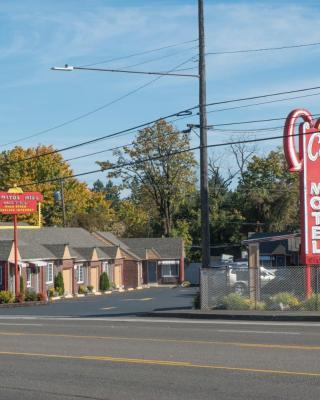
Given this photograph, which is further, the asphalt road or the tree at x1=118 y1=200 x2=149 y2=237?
the tree at x1=118 y1=200 x2=149 y2=237

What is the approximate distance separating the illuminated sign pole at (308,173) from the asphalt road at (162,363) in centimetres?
661

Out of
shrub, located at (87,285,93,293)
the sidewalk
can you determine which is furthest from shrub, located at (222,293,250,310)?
shrub, located at (87,285,93,293)

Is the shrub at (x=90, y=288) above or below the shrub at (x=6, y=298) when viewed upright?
below

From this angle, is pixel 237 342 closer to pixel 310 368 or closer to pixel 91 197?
pixel 310 368

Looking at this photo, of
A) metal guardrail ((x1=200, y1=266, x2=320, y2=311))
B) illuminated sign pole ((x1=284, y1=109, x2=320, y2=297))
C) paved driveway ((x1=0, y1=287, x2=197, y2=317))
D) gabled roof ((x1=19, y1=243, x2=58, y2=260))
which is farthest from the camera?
gabled roof ((x1=19, y1=243, x2=58, y2=260))

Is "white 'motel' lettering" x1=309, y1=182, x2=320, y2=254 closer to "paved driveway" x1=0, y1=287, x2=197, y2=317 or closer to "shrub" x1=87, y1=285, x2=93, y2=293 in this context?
"paved driveway" x1=0, y1=287, x2=197, y2=317

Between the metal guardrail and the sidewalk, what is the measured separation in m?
0.85

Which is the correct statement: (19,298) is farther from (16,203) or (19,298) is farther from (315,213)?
(315,213)

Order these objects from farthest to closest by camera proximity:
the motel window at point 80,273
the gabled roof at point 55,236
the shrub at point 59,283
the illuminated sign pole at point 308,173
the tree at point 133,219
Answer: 1. the tree at point 133,219
2. the motel window at point 80,273
3. the gabled roof at point 55,236
4. the shrub at point 59,283
5. the illuminated sign pole at point 308,173

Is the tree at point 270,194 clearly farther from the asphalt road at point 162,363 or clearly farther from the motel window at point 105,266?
the asphalt road at point 162,363

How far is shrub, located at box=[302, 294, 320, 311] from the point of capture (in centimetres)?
2538

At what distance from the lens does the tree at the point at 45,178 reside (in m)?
82.4

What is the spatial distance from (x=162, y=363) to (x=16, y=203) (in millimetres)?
38310

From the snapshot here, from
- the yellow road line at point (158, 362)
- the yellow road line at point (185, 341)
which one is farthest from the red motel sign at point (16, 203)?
the yellow road line at point (158, 362)
